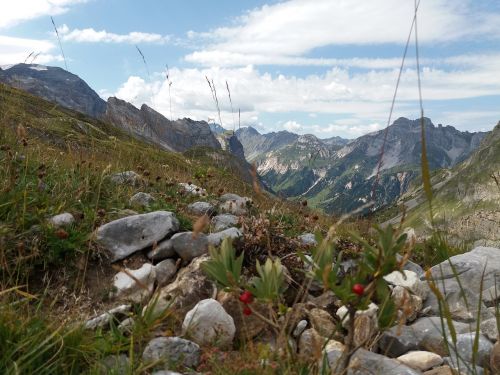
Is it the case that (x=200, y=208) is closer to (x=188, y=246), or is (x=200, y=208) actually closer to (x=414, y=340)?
(x=188, y=246)

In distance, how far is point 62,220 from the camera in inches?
207

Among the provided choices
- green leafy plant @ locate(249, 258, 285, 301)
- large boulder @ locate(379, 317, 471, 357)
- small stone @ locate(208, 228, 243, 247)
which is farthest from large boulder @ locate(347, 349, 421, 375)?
small stone @ locate(208, 228, 243, 247)

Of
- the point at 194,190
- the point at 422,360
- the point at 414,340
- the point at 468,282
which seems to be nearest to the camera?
the point at 422,360

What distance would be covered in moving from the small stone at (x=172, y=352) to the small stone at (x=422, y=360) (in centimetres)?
180

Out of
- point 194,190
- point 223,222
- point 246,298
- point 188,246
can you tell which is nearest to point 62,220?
point 188,246

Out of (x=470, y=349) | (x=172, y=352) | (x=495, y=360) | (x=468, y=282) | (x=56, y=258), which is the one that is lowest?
(x=468, y=282)

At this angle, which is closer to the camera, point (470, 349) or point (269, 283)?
point (269, 283)

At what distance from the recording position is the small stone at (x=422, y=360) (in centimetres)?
391

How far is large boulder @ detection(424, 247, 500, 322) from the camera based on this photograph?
5.32 meters

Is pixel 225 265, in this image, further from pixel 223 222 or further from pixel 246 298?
pixel 223 222

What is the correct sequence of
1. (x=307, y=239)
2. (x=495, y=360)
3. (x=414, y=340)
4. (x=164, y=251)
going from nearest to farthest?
(x=495, y=360)
(x=414, y=340)
(x=164, y=251)
(x=307, y=239)

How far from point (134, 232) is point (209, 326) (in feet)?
7.10

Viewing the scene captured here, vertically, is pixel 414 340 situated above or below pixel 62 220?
below

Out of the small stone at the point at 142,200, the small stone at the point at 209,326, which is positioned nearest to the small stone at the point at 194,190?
the small stone at the point at 142,200
